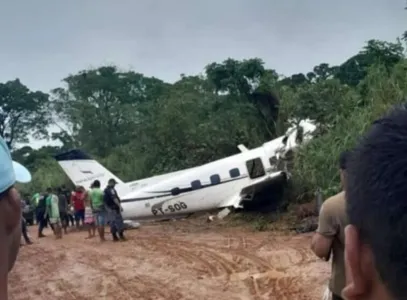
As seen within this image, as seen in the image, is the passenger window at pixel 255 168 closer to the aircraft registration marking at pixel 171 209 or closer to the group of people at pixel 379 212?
the aircraft registration marking at pixel 171 209

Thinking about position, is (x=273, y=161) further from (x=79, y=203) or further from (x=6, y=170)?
(x=6, y=170)

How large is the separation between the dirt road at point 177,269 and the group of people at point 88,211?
557 mm

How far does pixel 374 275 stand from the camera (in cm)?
93

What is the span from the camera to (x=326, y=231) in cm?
385

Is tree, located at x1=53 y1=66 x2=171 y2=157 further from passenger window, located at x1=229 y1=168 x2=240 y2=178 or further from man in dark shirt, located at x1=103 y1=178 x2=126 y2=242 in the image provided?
man in dark shirt, located at x1=103 y1=178 x2=126 y2=242

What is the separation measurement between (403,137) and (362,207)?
104 millimetres

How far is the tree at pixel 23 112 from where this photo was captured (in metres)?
51.9

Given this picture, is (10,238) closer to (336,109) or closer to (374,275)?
(374,275)

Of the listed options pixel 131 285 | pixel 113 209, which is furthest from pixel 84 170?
pixel 131 285

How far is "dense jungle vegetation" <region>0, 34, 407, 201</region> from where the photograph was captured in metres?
15.8

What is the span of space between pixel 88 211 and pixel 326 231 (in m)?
15.8

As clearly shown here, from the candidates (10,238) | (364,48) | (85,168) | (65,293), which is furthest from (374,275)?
(85,168)

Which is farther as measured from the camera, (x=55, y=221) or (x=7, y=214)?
(x=55, y=221)

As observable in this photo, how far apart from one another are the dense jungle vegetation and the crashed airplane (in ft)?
2.66
